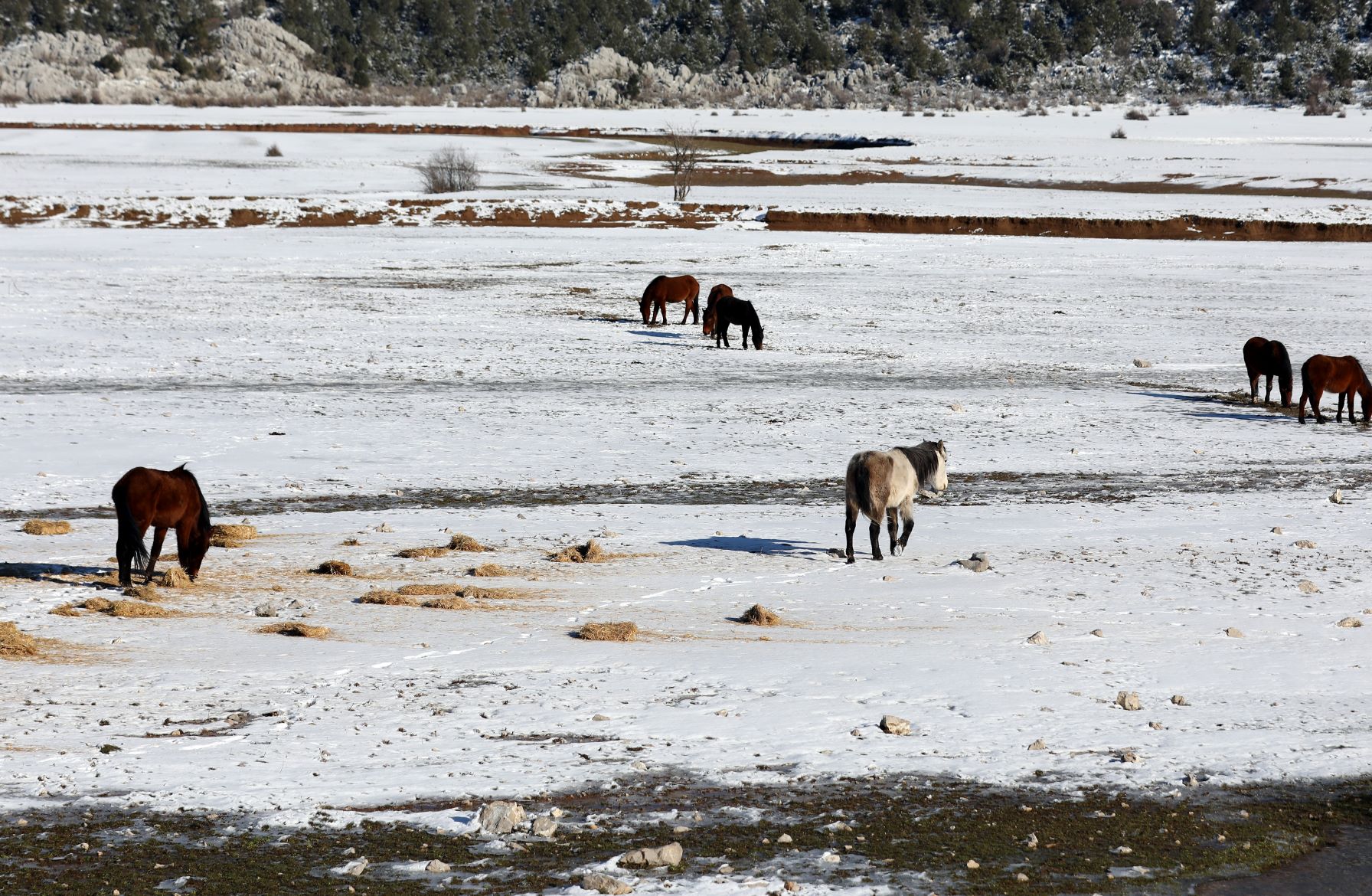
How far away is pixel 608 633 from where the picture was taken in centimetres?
972

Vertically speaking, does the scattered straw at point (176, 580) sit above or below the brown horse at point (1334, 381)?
below

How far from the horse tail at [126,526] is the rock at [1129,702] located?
21.9ft

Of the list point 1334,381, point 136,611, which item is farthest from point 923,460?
point 1334,381

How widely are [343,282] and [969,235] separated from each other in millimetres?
20469

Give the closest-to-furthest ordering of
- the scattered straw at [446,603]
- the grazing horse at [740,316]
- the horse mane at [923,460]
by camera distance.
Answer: the scattered straw at [446,603], the horse mane at [923,460], the grazing horse at [740,316]

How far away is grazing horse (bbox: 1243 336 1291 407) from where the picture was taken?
19875mm

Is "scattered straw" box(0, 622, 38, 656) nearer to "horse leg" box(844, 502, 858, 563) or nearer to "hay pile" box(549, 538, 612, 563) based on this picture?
"hay pile" box(549, 538, 612, 563)

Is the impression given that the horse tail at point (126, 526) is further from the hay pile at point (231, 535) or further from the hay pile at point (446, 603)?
the hay pile at point (446, 603)

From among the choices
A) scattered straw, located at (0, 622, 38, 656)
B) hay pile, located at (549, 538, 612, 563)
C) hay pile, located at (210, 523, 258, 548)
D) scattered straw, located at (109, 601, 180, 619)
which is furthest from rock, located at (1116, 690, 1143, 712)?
hay pile, located at (210, 523, 258, 548)

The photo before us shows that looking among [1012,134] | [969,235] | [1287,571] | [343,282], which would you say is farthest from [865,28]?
[1287,571]

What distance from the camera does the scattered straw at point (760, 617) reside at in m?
10.2

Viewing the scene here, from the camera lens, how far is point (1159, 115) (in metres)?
98.4

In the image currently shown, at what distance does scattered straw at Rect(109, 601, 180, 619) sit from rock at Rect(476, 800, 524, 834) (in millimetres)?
4320

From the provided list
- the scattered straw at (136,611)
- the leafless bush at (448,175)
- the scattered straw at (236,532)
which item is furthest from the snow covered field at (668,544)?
the leafless bush at (448,175)
